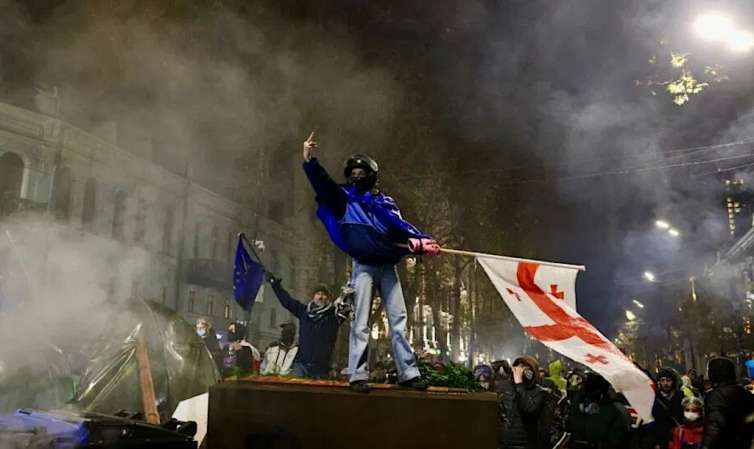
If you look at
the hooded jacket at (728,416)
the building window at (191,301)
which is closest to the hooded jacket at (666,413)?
the hooded jacket at (728,416)

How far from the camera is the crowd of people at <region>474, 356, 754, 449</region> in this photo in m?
5.51

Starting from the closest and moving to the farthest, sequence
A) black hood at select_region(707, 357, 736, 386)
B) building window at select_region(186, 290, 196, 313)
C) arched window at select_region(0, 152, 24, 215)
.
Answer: black hood at select_region(707, 357, 736, 386) < arched window at select_region(0, 152, 24, 215) < building window at select_region(186, 290, 196, 313)

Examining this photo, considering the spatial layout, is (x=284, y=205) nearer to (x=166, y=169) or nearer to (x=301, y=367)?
(x=166, y=169)

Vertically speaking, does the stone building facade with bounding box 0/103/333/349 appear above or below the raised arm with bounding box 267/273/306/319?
above

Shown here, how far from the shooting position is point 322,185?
4.91m

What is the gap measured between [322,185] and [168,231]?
33256 millimetres

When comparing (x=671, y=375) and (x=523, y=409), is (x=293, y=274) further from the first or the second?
(x=523, y=409)

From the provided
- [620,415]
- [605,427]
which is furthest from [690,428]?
[605,427]

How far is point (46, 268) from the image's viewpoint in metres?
6.93

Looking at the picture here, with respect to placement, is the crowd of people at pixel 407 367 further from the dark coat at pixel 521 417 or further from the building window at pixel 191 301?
the building window at pixel 191 301

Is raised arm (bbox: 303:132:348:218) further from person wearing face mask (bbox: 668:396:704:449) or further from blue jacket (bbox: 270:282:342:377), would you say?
person wearing face mask (bbox: 668:396:704:449)

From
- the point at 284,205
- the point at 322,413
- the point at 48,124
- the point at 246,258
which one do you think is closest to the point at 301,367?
the point at 246,258

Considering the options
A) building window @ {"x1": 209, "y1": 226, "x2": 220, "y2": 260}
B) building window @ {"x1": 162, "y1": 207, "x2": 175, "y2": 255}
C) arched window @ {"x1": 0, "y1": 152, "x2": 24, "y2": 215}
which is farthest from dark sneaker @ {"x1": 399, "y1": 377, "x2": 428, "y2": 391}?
building window @ {"x1": 209, "y1": 226, "x2": 220, "y2": 260}

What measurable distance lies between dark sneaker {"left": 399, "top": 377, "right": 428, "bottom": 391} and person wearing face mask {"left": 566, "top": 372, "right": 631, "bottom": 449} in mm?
2893
